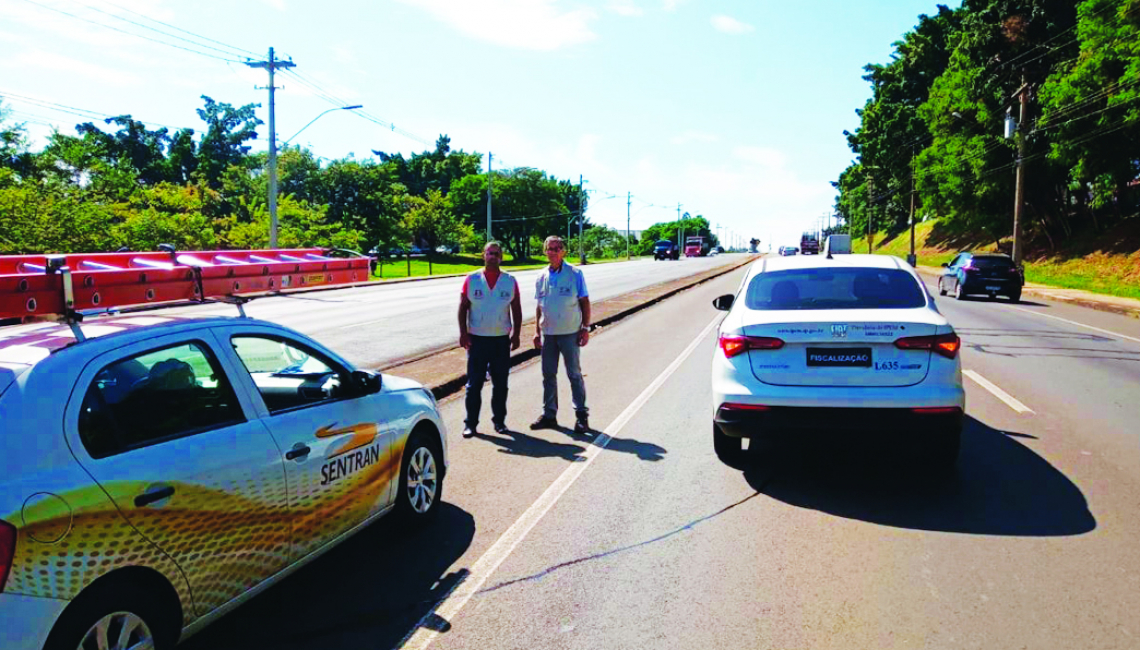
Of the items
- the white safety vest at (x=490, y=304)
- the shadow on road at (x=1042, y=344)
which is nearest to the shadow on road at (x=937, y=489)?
the white safety vest at (x=490, y=304)

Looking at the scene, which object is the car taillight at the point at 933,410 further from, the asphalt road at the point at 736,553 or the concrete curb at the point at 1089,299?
the concrete curb at the point at 1089,299

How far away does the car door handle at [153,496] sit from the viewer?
2982mm

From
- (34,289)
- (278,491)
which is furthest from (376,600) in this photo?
(34,289)

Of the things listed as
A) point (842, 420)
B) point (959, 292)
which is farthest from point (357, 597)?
point (959, 292)

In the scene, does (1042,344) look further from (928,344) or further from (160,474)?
(160,474)

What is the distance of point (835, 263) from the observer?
6.89m

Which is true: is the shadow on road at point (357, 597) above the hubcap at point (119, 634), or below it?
below

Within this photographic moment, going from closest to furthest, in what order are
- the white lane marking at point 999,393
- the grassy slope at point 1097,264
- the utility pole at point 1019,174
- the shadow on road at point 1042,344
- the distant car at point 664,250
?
the white lane marking at point 999,393 → the shadow on road at point 1042,344 → the grassy slope at point 1097,264 → the utility pole at point 1019,174 → the distant car at point 664,250

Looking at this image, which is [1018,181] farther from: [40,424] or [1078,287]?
[40,424]

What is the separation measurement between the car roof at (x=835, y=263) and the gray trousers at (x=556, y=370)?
6.19ft

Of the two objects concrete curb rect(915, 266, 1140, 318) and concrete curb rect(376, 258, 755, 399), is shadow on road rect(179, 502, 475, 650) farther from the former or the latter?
concrete curb rect(915, 266, 1140, 318)

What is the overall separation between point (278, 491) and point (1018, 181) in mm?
39726

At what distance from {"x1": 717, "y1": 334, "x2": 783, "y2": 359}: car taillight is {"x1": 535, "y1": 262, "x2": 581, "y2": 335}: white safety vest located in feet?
6.34

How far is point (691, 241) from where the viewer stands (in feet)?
371
